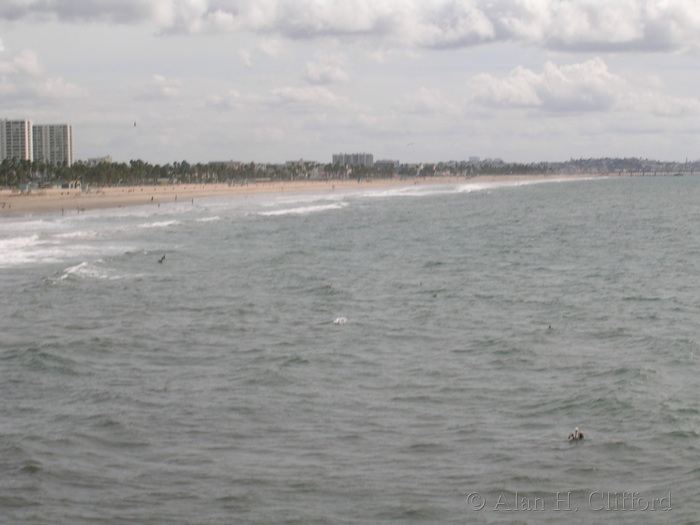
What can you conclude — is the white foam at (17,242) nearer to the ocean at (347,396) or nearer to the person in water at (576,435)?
the ocean at (347,396)

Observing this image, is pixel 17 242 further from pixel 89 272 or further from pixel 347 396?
pixel 347 396

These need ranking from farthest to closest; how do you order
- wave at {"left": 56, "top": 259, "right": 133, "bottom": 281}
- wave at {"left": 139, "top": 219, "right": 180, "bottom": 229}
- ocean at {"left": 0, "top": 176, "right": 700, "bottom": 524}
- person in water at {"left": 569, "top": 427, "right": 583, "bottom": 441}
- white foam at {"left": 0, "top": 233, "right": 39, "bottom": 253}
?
wave at {"left": 139, "top": 219, "right": 180, "bottom": 229} → white foam at {"left": 0, "top": 233, "right": 39, "bottom": 253} → wave at {"left": 56, "top": 259, "right": 133, "bottom": 281} → person in water at {"left": 569, "top": 427, "right": 583, "bottom": 441} → ocean at {"left": 0, "top": 176, "right": 700, "bottom": 524}

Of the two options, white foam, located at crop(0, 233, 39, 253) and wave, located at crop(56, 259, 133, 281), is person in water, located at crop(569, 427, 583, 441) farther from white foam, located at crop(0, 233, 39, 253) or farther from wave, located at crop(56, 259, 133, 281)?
white foam, located at crop(0, 233, 39, 253)

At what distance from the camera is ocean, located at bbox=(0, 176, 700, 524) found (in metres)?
→ 10.4

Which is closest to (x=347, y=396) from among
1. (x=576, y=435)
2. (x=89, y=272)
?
(x=576, y=435)

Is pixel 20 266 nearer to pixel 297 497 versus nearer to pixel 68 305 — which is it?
pixel 68 305

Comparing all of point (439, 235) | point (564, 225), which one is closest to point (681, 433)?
point (439, 235)

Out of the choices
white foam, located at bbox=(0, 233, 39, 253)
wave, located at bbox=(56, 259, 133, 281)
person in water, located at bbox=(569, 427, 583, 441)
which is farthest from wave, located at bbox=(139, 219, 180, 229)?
person in water, located at bbox=(569, 427, 583, 441)

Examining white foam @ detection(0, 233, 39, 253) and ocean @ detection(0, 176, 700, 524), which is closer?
ocean @ detection(0, 176, 700, 524)

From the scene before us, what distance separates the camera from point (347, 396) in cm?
1473

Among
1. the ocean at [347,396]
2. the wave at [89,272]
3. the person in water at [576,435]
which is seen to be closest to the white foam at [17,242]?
the wave at [89,272]

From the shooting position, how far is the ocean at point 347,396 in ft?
34.0

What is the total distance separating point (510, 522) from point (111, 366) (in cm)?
950

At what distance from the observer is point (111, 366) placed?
55.4 feet
